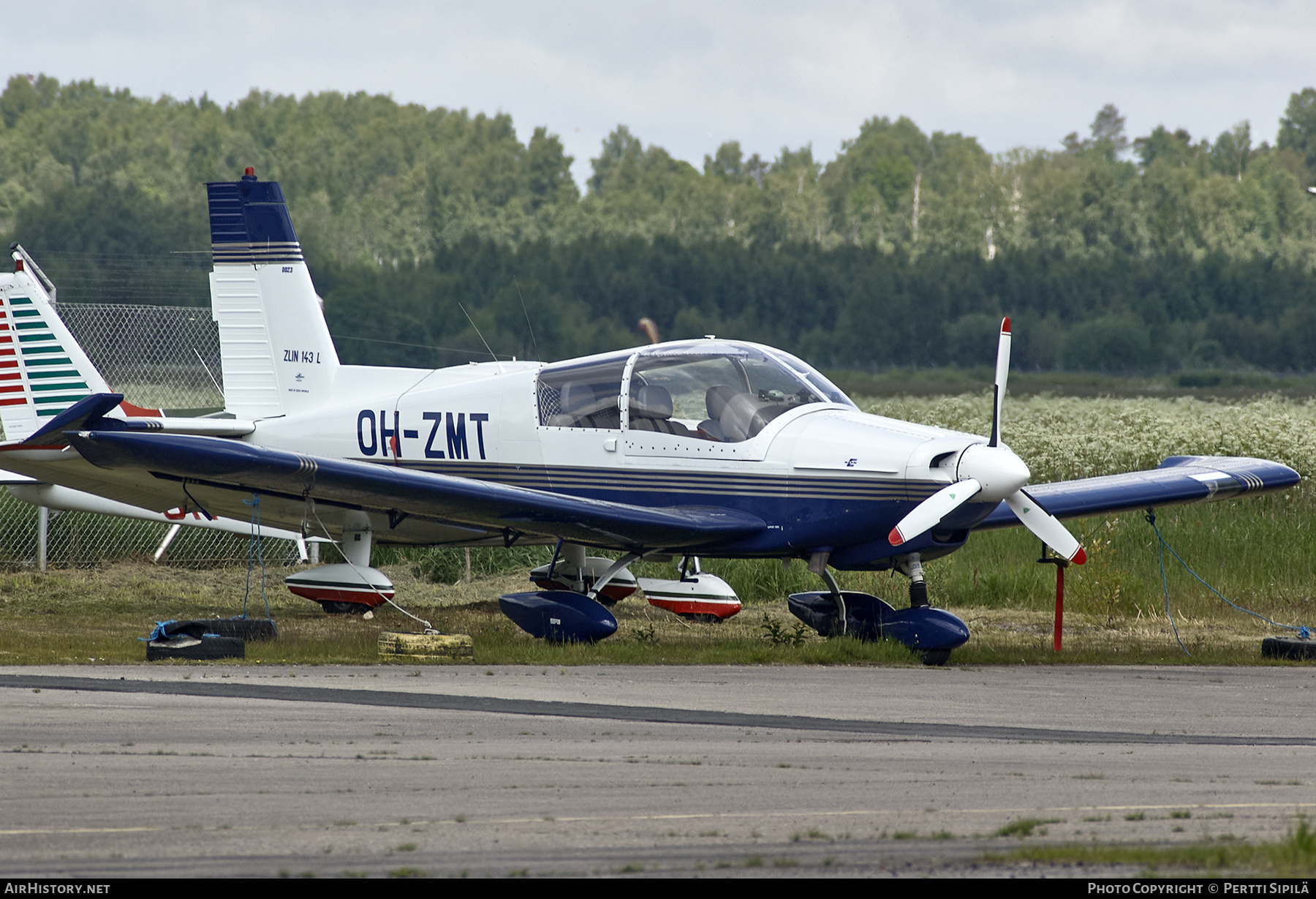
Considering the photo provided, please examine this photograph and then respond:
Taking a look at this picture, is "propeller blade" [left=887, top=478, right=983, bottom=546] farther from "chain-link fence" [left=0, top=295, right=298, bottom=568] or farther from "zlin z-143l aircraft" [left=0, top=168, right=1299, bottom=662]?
"chain-link fence" [left=0, top=295, right=298, bottom=568]

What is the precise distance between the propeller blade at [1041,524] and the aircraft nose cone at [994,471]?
189mm

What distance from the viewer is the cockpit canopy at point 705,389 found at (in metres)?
10.5

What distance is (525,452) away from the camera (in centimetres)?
1116

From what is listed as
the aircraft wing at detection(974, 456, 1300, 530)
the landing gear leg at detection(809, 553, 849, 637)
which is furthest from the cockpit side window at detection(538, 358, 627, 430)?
the aircraft wing at detection(974, 456, 1300, 530)

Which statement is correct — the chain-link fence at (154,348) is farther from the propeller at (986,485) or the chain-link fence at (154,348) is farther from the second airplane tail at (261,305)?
the propeller at (986,485)

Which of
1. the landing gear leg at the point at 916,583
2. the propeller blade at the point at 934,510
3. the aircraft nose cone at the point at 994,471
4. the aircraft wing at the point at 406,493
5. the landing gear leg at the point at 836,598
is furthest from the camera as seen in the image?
the landing gear leg at the point at 836,598

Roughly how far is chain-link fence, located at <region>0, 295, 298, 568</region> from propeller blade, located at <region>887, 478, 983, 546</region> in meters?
8.15

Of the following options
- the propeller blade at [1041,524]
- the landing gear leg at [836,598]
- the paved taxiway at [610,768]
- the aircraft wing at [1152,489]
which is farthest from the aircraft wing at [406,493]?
the aircraft wing at [1152,489]

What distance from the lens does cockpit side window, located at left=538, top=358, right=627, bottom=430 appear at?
426 inches

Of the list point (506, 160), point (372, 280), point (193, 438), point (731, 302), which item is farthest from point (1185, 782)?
point (506, 160)

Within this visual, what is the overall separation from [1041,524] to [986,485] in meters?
0.70

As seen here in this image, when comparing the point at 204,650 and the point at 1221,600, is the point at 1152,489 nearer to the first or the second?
the point at 1221,600
